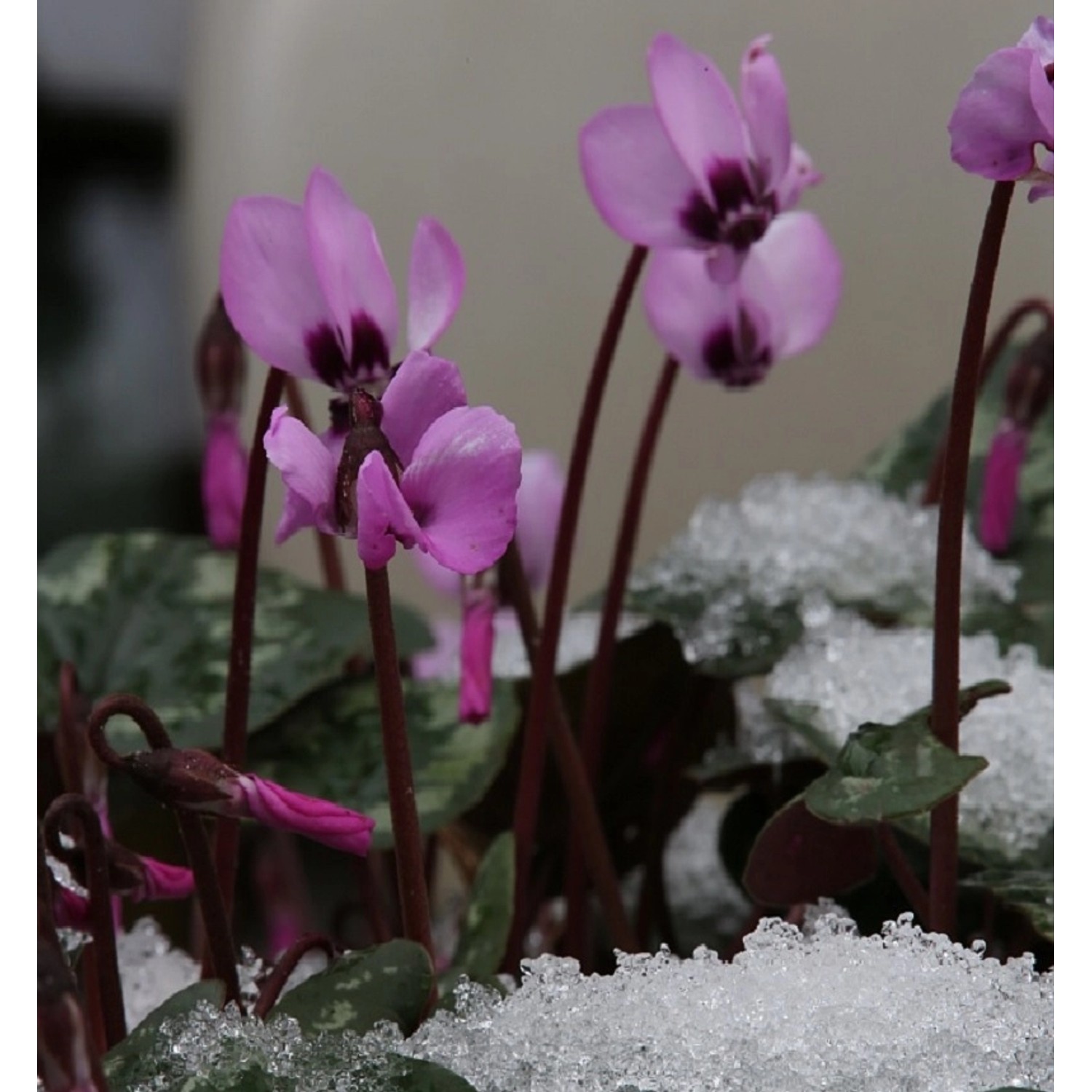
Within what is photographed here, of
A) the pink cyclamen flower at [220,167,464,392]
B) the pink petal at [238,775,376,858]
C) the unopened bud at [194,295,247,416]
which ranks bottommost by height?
the pink petal at [238,775,376,858]

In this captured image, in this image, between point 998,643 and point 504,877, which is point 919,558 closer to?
point 998,643

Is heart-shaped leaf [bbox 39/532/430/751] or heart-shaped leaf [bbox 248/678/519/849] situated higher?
heart-shaped leaf [bbox 39/532/430/751]

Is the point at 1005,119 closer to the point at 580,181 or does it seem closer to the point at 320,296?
the point at 320,296

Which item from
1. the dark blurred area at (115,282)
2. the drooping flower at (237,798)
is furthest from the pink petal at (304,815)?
the dark blurred area at (115,282)

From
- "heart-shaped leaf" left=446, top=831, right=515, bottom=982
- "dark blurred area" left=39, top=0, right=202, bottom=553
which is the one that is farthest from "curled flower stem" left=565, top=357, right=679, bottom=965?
"dark blurred area" left=39, top=0, right=202, bottom=553

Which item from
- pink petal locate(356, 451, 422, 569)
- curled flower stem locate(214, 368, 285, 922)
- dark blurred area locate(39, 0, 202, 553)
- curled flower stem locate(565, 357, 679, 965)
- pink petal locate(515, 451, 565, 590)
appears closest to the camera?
pink petal locate(356, 451, 422, 569)

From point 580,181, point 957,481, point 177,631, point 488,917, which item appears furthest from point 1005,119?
point 580,181

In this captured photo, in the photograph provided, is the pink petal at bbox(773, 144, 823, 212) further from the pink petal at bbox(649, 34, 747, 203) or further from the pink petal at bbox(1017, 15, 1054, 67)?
the pink petal at bbox(1017, 15, 1054, 67)
